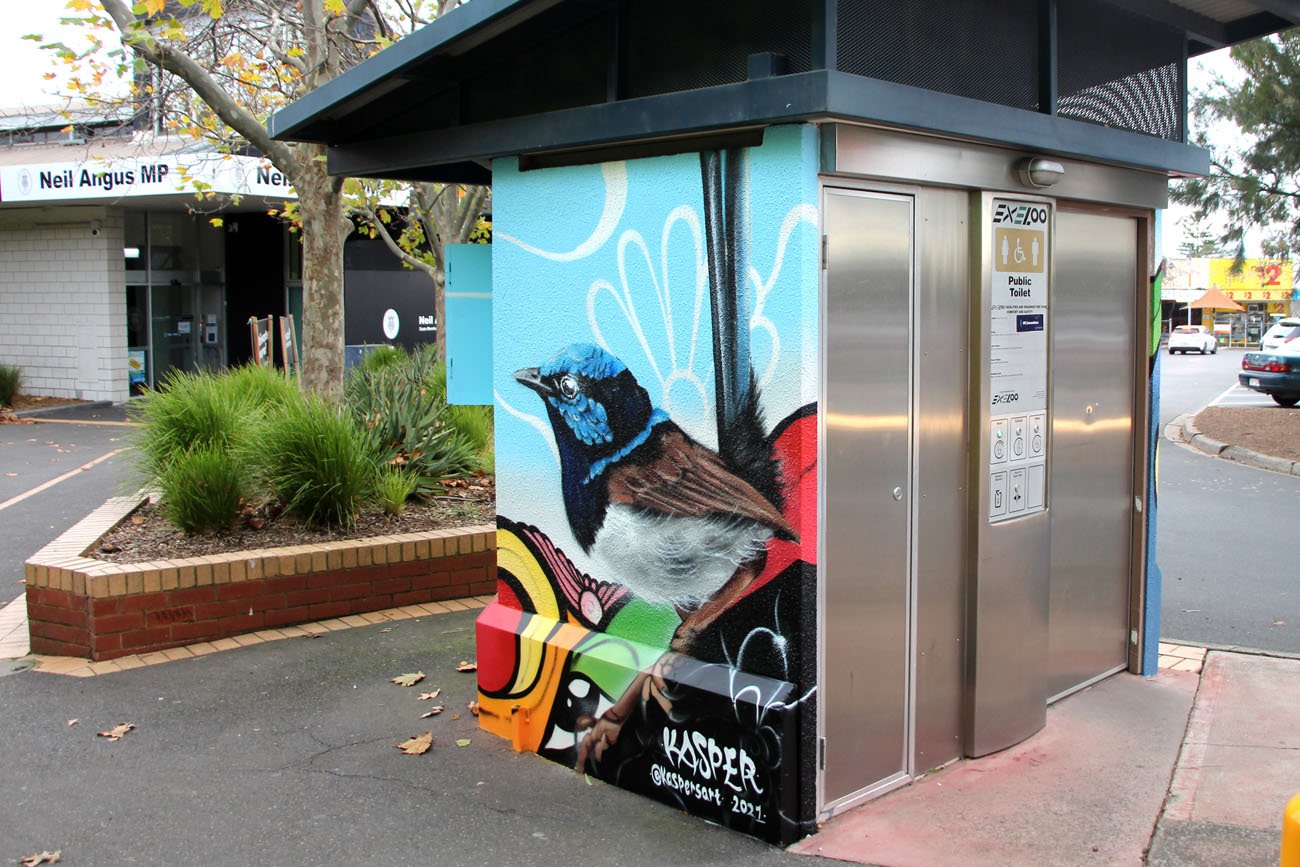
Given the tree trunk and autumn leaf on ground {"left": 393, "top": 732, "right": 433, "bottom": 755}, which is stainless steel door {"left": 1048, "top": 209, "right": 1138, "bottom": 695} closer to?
autumn leaf on ground {"left": 393, "top": 732, "right": 433, "bottom": 755}

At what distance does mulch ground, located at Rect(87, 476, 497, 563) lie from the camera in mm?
7211

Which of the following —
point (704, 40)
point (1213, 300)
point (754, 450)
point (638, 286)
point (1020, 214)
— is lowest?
point (754, 450)

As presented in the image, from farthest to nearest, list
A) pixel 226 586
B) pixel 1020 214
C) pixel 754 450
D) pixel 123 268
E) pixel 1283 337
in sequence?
pixel 1283 337 < pixel 123 268 < pixel 226 586 < pixel 1020 214 < pixel 754 450

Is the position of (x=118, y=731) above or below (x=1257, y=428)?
below

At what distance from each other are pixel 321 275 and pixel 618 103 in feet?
18.2

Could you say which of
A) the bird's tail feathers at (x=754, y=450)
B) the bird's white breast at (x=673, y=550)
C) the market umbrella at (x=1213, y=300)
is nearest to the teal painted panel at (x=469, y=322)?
the bird's white breast at (x=673, y=550)

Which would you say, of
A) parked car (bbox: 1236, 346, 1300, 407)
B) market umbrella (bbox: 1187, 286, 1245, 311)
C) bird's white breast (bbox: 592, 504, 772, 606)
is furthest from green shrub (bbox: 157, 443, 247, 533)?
Result: market umbrella (bbox: 1187, 286, 1245, 311)

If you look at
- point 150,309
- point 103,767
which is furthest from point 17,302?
point 103,767

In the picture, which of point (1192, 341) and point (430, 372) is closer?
point (430, 372)

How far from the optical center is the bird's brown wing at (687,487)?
14.5 ft

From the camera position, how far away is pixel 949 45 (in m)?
4.76

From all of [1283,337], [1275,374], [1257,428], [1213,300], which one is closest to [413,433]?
[1257,428]

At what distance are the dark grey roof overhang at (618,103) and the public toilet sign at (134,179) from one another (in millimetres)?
13047

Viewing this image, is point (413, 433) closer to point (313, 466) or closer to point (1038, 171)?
point (313, 466)
